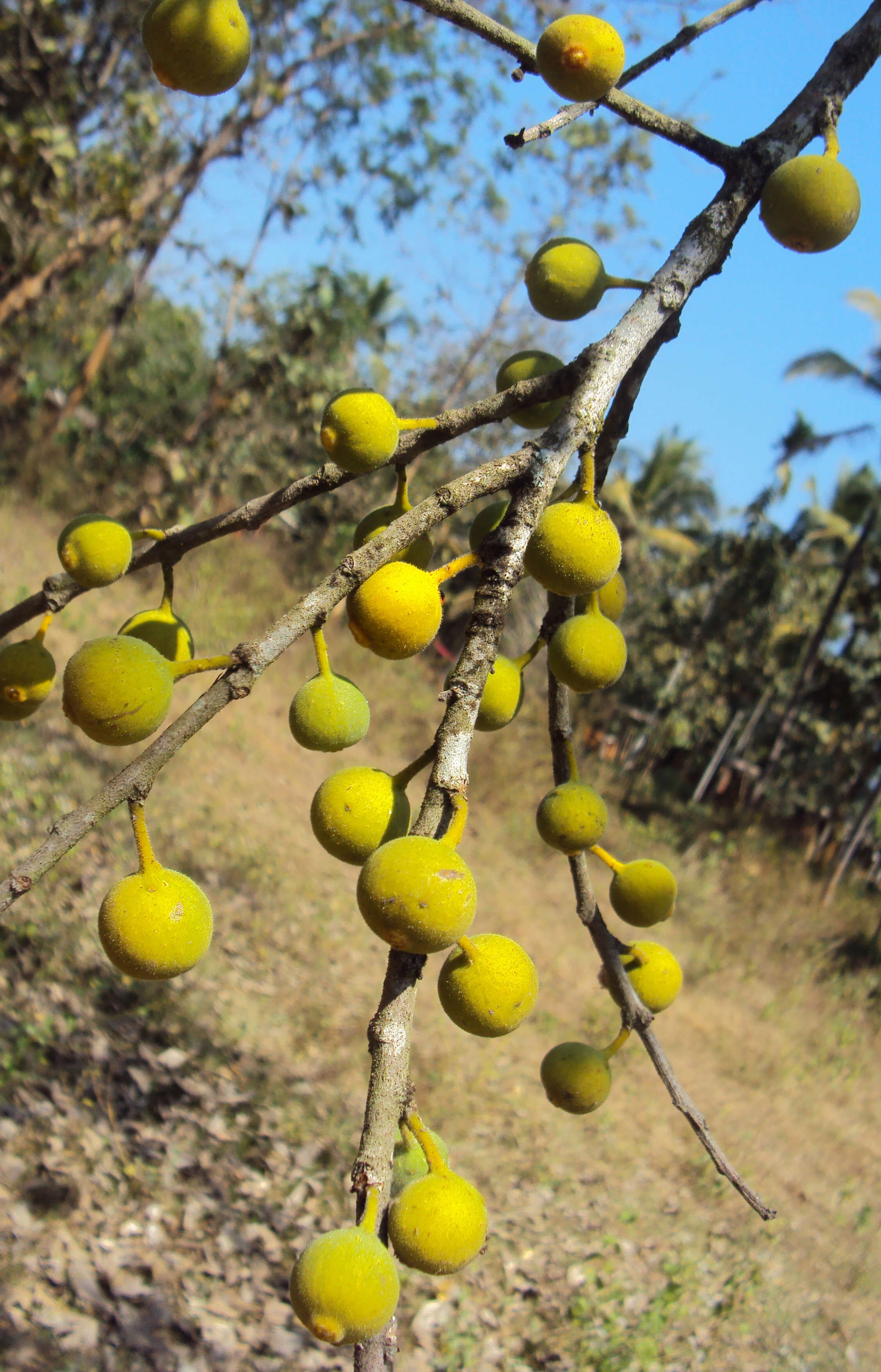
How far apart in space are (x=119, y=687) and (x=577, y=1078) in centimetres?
78

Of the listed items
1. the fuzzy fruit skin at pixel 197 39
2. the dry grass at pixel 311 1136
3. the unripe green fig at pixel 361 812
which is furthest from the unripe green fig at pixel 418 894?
the dry grass at pixel 311 1136

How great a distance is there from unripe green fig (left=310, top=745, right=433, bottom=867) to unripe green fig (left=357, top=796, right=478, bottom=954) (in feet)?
0.48

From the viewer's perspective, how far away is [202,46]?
33.8 inches

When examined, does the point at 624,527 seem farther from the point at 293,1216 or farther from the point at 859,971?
the point at 293,1216

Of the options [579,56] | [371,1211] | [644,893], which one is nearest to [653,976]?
[644,893]

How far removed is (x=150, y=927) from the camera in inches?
30.6

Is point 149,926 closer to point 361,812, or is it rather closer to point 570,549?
point 361,812

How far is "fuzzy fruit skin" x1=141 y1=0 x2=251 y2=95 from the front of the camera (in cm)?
85

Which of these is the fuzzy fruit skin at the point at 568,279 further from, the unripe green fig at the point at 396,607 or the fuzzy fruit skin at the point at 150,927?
the fuzzy fruit skin at the point at 150,927

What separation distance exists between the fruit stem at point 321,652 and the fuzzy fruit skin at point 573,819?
33cm

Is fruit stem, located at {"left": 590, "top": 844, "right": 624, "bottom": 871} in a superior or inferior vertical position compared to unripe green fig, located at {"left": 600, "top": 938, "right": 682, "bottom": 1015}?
superior

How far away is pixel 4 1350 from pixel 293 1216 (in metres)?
1.33

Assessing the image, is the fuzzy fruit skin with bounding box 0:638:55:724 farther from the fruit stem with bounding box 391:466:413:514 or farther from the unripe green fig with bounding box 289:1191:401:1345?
the unripe green fig with bounding box 289:1191:401:1345

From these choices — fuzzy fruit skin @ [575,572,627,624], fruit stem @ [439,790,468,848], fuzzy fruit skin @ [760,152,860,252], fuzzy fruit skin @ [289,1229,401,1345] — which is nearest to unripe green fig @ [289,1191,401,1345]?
fuzzy fruit skin @ [289,1229,401,1345]
